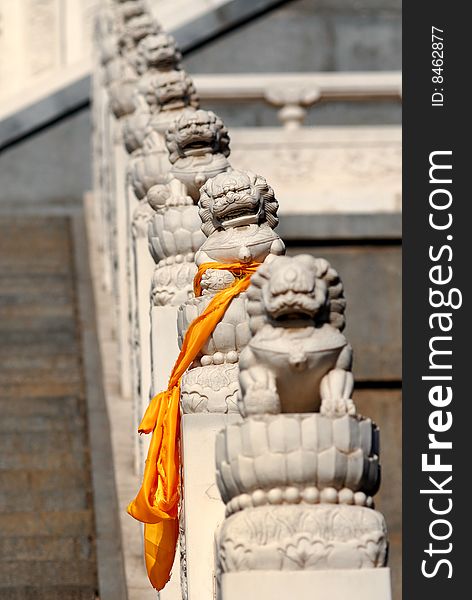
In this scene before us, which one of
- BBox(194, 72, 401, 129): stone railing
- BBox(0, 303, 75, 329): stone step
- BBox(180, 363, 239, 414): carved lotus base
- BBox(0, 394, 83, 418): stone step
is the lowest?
BBox(0, 394, 83, 418): stone step

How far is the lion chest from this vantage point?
20.3ft

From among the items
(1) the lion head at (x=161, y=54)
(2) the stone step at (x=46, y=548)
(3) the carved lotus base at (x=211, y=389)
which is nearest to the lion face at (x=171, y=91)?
(1) the lion head at (x=161, y=54)

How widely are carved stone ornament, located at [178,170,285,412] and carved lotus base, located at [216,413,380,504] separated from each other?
48.3 inches

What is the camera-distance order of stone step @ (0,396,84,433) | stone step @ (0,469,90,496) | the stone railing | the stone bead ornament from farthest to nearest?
1. the stone railing
2. stone step @ (0,396,84,433)
3. stone step @ (0,469,90,496)
4. the stone bead ornament

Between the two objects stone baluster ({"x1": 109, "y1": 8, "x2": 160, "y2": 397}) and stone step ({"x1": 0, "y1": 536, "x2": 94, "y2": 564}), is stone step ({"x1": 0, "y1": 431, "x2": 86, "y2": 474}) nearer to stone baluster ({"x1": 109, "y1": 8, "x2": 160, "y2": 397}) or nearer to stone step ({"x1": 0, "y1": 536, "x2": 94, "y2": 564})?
stone baluster ({"x1": 109, "y1": 8, "x2": 160, "y2": 397})

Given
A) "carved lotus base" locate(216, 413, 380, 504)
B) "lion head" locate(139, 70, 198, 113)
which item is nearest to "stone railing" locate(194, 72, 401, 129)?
"lion head" locate(139, 70, 198, 113)

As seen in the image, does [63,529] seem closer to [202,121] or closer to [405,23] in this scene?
[202,121]

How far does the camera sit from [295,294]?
6172mm

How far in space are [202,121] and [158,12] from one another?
981 cm

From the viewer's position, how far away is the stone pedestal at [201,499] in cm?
732

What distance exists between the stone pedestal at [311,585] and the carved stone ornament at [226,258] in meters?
1.38

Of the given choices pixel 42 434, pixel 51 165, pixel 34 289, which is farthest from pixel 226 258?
pixel 51 165

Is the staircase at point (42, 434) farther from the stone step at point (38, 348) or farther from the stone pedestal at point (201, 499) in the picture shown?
the stone pedestal at point (201, 499)

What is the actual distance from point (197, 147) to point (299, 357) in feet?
10.1
